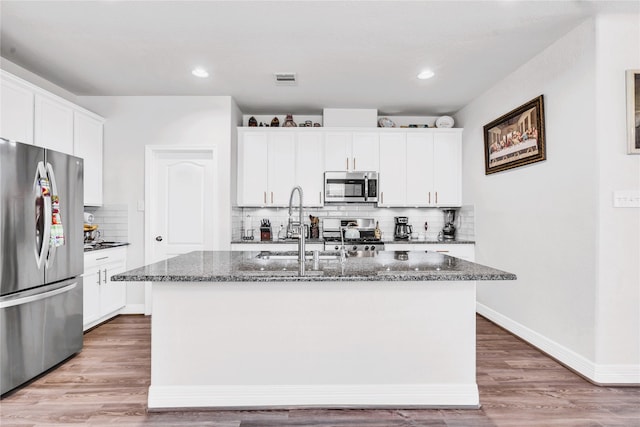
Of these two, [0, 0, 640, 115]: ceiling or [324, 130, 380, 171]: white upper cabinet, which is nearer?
[0, 0, 640, 115]: ceiling

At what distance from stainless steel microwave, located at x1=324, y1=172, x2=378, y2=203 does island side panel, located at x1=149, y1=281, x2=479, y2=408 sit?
250 cm

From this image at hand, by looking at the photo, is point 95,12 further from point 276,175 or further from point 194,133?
point 276,175

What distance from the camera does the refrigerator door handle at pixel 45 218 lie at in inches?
97.1

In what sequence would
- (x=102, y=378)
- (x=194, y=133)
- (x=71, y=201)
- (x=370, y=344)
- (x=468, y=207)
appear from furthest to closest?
(x=468, y=207) → (x=194, y=133) → (x=71, y=201) → (x=102, y=378) → (x=370, y=344)

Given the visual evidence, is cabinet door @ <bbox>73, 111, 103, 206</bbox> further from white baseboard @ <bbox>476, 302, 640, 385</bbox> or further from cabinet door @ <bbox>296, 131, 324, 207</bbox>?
white baseboard @ <bbox>476, 302, 640, 385</bbox>

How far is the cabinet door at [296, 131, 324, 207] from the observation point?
177 inches

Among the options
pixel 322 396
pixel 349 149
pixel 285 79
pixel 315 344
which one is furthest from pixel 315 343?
pixel 349 149

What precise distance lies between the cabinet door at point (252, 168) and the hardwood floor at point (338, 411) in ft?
7.23

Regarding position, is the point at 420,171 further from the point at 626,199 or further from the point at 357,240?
the point at 626,199

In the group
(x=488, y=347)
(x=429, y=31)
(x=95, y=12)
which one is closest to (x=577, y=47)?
(x=429, y=31)

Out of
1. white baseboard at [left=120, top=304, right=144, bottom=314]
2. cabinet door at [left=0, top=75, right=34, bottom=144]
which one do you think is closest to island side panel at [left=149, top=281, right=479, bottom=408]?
cabinet door at [left=0, top=75, right=34, bottom=144]

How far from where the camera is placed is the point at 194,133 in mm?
4086

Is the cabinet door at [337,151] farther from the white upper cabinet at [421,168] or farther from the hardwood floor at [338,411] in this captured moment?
the hardwood floor at [338,411]

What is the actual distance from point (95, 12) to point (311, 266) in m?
2.29
